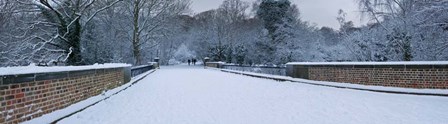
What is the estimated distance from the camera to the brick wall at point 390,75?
9.65 metres

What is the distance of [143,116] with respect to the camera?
6766 millimetres

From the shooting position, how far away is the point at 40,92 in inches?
228

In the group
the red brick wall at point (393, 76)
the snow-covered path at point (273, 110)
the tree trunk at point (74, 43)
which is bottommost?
the snow-covered path at point (273, 110)

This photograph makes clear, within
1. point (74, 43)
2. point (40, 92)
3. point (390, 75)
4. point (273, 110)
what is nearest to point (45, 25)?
point (74, 43)

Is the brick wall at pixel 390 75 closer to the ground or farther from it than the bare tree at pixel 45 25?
closer to the ground

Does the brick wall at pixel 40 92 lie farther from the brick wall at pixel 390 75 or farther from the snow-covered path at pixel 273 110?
the brick wall at pixel 390 75

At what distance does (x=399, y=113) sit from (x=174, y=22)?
101 feet

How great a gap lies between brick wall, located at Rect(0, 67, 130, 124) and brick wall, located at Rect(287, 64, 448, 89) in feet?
26.4

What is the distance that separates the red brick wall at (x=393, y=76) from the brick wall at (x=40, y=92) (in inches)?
317

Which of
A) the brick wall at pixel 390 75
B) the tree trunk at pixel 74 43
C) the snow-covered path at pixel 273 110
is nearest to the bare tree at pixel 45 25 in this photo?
the tree trunk at pixel 74 43

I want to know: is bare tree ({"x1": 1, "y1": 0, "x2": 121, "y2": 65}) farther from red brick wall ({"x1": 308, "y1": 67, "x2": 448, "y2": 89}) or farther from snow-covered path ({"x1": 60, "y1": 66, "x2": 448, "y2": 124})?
red brick wall ({"x1": 308, "y1": 67, "x2": 448, "y2": 89})

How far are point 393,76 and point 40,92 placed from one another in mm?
9371

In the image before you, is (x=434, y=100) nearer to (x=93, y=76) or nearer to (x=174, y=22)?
(x=93, y=76)

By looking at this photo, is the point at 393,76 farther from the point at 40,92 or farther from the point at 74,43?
the point at 74,43
